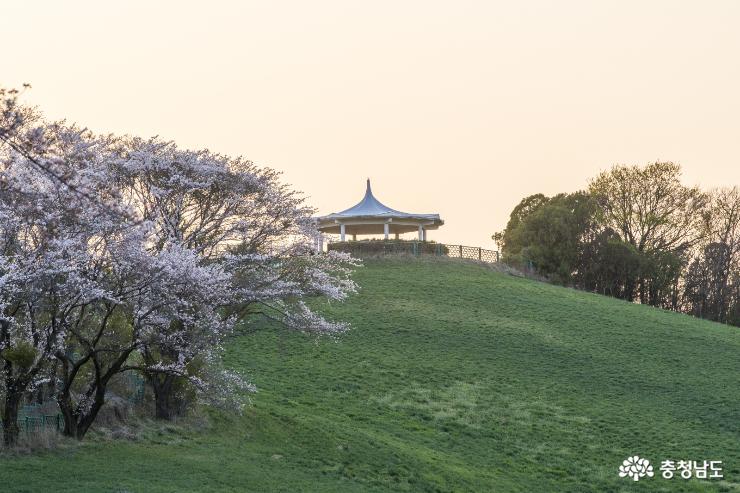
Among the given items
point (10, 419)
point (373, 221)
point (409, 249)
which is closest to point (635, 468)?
point (10, 419)

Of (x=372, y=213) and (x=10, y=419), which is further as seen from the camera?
(x=372, y=213)

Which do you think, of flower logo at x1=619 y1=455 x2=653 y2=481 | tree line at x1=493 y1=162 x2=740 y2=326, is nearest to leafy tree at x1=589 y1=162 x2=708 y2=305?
tree line at x1=493 y1=162 x2=740 y2=326

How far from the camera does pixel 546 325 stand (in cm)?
5991

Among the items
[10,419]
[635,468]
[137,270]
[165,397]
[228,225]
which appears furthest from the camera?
[635,468]

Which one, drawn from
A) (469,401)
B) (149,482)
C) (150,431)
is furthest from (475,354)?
(149,482)

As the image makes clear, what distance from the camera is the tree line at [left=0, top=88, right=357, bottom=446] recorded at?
87.4 feet

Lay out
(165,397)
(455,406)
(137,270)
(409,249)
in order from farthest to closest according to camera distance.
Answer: (409,249), (455,406), (165,397), (137,270)

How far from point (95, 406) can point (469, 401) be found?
20.2m

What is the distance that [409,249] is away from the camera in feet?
250

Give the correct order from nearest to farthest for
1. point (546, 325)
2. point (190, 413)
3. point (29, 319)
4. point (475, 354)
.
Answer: point (29, 319)
point (190, 413)
point (475, 354)
point (546, 325)

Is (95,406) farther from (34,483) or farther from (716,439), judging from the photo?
(716,439)

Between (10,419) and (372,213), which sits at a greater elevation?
(372,213)

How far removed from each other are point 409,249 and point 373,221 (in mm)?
4544

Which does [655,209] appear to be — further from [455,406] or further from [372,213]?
[455,406]
